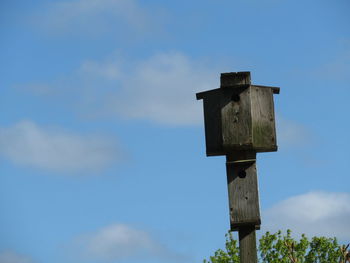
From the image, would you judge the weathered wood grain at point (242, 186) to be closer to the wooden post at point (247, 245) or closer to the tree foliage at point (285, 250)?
the wooden post at point (247, 245)

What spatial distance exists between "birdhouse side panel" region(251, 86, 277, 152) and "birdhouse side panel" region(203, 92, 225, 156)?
381 millimetres

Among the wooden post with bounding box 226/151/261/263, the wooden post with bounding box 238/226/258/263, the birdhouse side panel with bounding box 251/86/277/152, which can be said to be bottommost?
the wooden post with bounding box 238/226/258/263

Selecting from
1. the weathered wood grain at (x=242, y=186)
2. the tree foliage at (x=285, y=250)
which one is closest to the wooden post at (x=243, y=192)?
the weathered wood grain at (x=242, y=186)

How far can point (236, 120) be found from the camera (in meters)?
8.37

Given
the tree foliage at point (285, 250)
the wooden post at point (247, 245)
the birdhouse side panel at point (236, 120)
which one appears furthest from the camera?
the tree foliage at point (285, 250)

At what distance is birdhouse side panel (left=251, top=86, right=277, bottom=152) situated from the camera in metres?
8.27

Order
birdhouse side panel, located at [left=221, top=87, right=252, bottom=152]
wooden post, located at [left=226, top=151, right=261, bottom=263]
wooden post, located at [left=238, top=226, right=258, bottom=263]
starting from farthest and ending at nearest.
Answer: birdhouse side panel, located at [left=221, top=87, right=252, bottom=152], wooden post, located at [left=226, top=151, right=261, bottom=263], wooden post, located at [left=238, top=226, right=258, bottom=263]

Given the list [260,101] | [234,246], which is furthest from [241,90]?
[234,246]

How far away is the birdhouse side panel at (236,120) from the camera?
8227mm

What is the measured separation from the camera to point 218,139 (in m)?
8.30

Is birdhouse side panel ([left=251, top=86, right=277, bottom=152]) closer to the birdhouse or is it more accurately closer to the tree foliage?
the birdhouse

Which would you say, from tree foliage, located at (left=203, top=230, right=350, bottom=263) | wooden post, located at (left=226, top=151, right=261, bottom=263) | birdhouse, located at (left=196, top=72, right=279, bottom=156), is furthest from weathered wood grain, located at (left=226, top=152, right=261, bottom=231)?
tree foliage, located at (left=203, top=230, right=350, bottom=263)

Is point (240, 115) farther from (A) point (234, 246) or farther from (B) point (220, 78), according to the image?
(A) point (234, 246)

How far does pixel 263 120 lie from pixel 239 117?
0.26m
